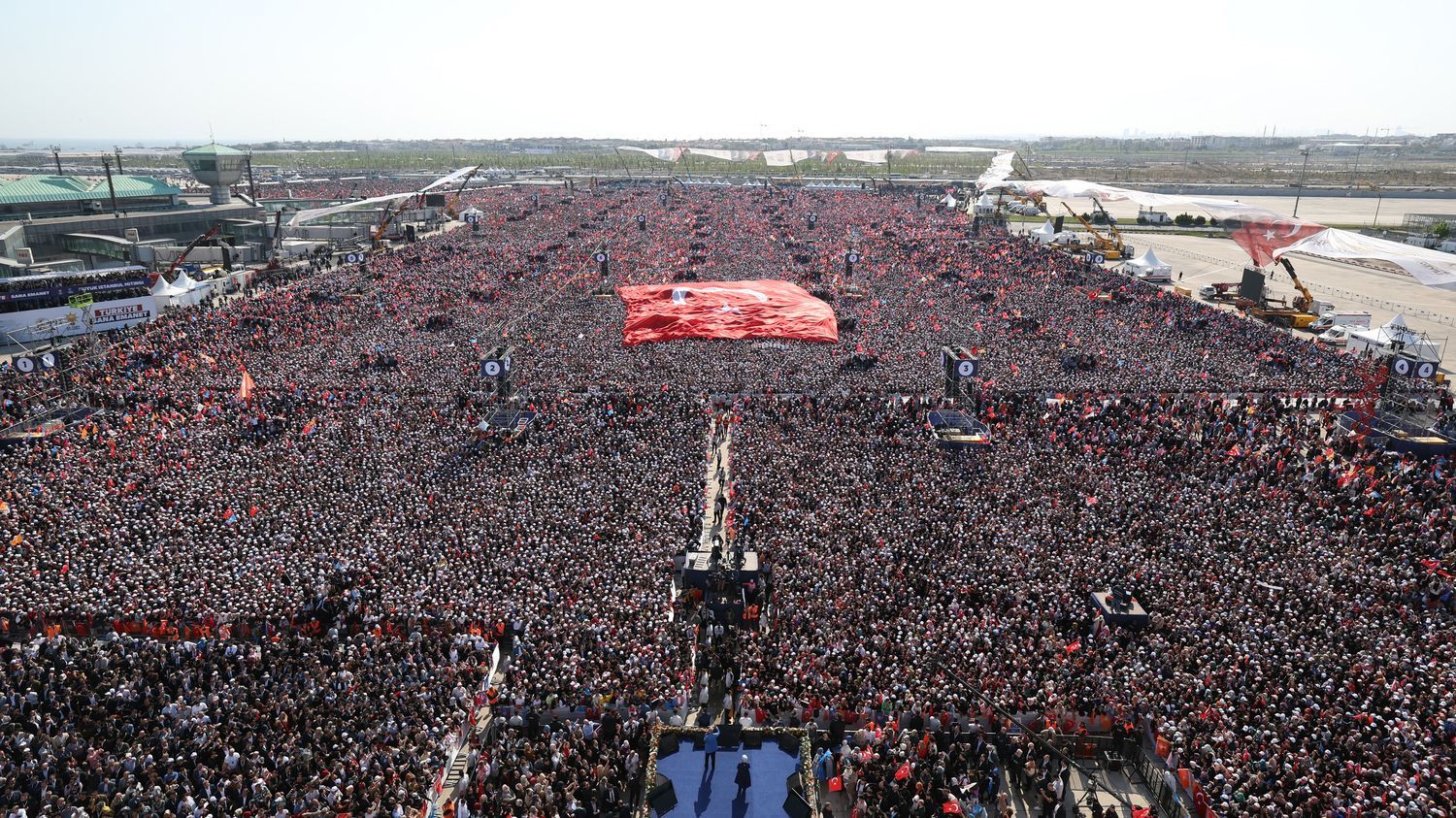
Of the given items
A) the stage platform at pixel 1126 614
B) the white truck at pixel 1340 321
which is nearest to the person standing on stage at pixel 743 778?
the stage platform at pixel 1126 614

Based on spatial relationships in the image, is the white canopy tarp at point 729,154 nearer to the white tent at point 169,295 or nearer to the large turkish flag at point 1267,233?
the large turkish flag at point 1267,233

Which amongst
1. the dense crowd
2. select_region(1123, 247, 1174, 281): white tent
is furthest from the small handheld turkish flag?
select_region(1123, 247, 1174, 281): white tent

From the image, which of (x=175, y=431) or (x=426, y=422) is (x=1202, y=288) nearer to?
(x=426, y=422)

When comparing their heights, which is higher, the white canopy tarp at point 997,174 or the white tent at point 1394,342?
the white canopy tarp at point 997,174

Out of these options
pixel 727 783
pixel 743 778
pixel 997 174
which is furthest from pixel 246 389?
pixel 997 174

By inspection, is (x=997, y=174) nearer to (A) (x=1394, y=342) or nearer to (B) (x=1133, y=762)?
(A) (x=1394, y=342)

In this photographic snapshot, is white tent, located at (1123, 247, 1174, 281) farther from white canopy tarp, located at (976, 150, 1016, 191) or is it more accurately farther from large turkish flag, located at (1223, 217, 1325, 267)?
white canopy tarp, located at (976, 150, 1016, 191)

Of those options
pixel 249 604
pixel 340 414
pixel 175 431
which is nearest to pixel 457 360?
pixel 340 414
